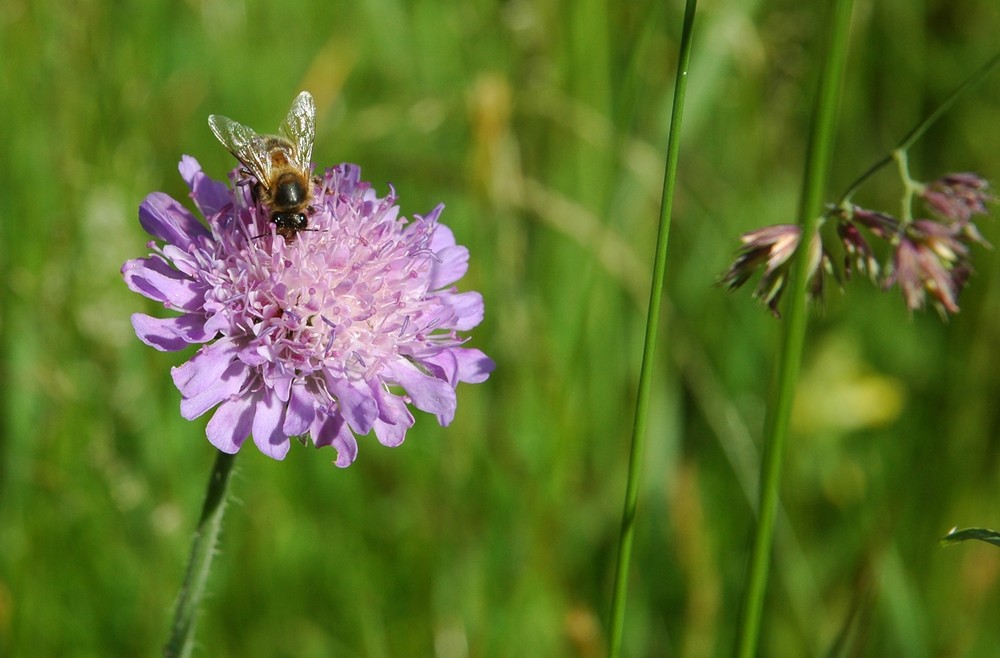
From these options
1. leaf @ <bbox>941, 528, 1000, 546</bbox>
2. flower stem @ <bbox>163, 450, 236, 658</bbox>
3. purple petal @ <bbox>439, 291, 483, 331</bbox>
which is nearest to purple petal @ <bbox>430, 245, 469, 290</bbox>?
purple petal @ <bbox>439, 291, 483, 331</bbox>

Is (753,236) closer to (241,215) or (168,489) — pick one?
(241,215)

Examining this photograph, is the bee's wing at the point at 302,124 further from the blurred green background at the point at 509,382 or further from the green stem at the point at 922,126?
the green stem at the point at 922,126

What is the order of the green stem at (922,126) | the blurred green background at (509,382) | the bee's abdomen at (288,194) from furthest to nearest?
the blurred green background at (509,382)
the bee's abdomen at (288,194)
the green stem at (922,126)

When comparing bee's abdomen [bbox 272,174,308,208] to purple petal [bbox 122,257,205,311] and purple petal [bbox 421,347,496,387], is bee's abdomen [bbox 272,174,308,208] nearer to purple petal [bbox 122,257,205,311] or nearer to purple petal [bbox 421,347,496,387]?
purple petal [bbox 122,257,205,311]

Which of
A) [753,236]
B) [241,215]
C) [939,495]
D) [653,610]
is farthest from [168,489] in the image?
[939,495]

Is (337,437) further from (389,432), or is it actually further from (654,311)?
(654,311)

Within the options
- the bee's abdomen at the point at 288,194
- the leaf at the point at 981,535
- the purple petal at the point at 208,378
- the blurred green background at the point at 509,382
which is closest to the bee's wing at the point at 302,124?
the bee's abdomen at the point at 288,194
